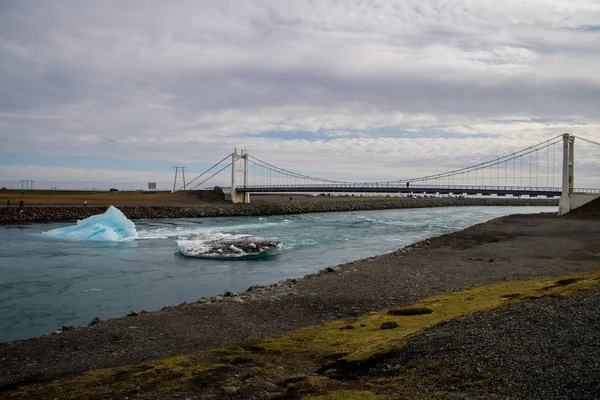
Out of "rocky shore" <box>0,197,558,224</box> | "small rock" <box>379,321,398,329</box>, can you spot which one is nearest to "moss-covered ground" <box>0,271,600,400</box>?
"small rock" <box>379,321,398,329</box>

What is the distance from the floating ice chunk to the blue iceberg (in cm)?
806

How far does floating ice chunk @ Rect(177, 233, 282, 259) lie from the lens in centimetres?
2295

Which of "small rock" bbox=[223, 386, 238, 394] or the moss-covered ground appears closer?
the moss-covered ground

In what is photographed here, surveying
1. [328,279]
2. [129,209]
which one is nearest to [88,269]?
[328,279]

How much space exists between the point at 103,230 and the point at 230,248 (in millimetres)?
12543

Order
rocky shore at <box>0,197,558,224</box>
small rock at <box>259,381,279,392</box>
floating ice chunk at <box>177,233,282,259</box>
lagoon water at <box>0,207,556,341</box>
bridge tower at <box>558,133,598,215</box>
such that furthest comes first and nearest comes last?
rocky shore at <box>0,197,558,224</box>
bridge tower at <box>558,133,598,215</box>
floating ice chunk at <box>177,233,282,259</box>
lagoon water at <box>0,207,556,341</box>
small rock at <box>259,381,279,392</box>

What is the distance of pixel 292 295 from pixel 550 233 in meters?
21.2

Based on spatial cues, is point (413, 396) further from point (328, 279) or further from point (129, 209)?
point (129, 209)

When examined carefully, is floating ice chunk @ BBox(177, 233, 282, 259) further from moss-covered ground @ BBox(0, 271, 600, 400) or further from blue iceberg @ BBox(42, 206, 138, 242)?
moss-covered ground @ BBox(0, 271, 600, 400)

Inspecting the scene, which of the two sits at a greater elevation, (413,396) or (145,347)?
(413,396)

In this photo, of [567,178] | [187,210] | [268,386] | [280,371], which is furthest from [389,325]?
[187,210]

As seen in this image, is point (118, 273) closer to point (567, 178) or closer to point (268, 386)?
point (268, 386)

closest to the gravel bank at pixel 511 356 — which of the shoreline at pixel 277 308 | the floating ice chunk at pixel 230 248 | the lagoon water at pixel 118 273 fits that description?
the shoreline at pixel 277 308

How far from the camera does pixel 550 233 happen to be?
1074 inches
